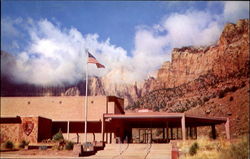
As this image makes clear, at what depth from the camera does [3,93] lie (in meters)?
115

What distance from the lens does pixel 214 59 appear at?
94.2 m

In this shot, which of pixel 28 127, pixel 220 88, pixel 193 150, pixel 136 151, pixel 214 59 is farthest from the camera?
pixel 214 59

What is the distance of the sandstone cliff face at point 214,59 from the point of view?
79.5m

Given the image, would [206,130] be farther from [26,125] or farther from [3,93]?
[3,93]

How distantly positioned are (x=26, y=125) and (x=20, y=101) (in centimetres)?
1127

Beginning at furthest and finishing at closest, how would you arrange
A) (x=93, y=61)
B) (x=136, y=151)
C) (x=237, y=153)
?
(x=93, y=61) → (x=136, y=151) → (x=237, y=153)

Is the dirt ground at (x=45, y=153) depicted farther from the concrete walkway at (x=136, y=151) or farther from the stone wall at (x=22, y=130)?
the stone wall at (x=22, y=130)

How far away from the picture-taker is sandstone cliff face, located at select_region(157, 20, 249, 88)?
7951 cm

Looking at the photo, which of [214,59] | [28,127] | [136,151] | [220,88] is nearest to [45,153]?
[136,151]

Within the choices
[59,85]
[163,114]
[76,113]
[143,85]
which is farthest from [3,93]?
[163,114]

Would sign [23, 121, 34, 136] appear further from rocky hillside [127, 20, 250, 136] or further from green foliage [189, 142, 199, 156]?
rocky hillside [127, 20, 250, 136]

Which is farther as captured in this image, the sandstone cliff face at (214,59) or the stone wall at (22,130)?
the sandstone cliff face at (214,59)

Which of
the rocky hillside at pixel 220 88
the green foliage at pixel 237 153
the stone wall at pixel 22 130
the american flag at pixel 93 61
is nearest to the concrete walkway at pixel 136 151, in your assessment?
the green foliage at pixel 237 153

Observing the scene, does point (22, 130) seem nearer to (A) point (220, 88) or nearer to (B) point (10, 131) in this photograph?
(B) point (10, 131)
